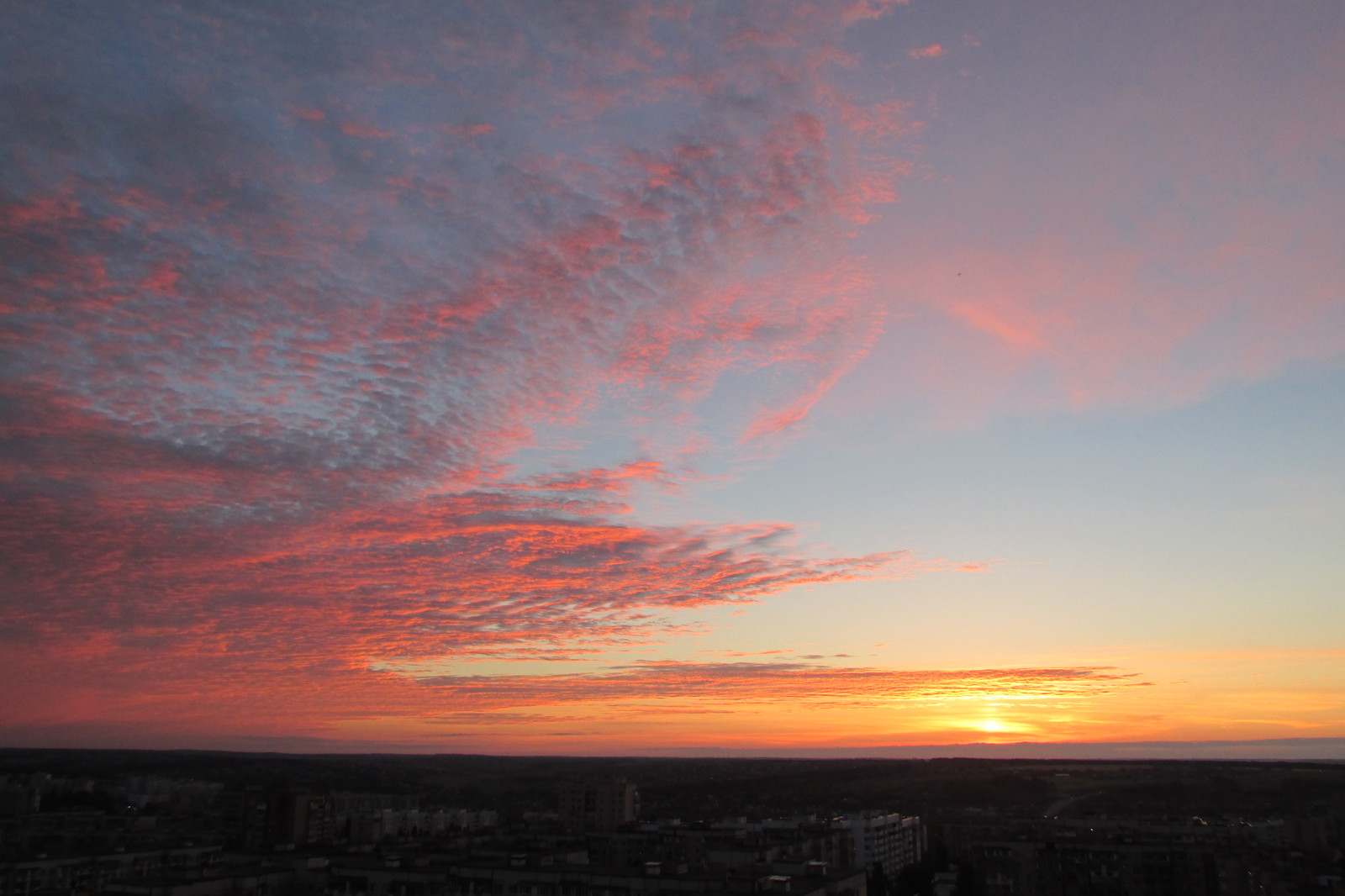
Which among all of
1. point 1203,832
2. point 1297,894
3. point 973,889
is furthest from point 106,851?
point 1203,832

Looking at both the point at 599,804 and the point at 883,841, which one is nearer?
the point at 883,841

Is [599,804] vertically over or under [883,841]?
over

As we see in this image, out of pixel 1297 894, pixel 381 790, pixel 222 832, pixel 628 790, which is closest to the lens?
pixel 1297 894

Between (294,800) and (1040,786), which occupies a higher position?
(294,800)

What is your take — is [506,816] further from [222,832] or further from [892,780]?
[892,780]

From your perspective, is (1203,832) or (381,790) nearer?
(1203,832)

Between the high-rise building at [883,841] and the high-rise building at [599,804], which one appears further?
the high-rise building at [599,804]

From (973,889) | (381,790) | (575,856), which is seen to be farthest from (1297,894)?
(381,790)

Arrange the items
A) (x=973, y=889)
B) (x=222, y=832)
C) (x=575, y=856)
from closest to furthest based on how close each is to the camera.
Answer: (x=575, y=856), (x=973, y=889), (x=222, y=832)

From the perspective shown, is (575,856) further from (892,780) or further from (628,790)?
(892,780)

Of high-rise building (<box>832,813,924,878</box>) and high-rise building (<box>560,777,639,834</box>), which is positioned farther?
high-rise building (<box>560,777,639,834</box>)
